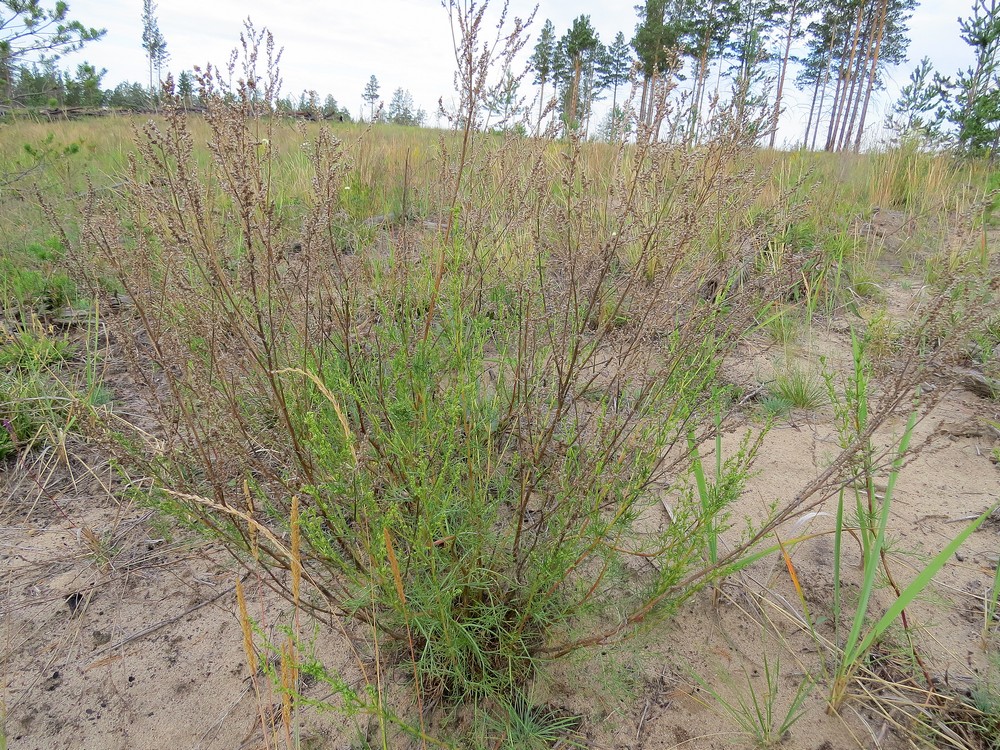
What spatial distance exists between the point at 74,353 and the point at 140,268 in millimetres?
2355

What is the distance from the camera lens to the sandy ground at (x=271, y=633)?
4.75 ft

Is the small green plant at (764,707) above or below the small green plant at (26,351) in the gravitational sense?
below

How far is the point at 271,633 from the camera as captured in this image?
170 centimetres

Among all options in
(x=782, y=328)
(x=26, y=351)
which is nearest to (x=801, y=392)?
(x=782, y=328)

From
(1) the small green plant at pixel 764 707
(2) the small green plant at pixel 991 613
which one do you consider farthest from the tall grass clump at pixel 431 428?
(2) the small green plant at pixel 991 613

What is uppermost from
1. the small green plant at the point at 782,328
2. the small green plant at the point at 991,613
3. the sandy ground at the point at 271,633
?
the small green plant at the point at 782,328

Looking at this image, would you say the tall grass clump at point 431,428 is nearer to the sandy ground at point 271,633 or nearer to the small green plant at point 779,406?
the sandy ground at point 271,633

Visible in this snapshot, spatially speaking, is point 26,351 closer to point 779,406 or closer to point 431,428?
point 431,428

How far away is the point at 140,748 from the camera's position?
1446 millimetres

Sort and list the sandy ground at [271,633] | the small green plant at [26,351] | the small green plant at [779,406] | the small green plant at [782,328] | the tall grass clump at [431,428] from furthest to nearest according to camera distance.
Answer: the small green plant at [782,328] < the small green plant at [26,351] < the small green plant at [779,406] < the sandy ground at [271,633] < the tall grass clump at [431,428]

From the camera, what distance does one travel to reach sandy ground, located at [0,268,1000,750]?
57.1 inches

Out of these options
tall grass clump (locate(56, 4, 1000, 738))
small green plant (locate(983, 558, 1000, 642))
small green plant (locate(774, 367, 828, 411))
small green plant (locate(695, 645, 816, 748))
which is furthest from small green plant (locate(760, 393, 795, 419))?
small green plant (locate(695, 645, 816, 748))

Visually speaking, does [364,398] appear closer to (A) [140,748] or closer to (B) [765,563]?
(A) [140,748]

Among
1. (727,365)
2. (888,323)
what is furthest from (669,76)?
(888,323)
